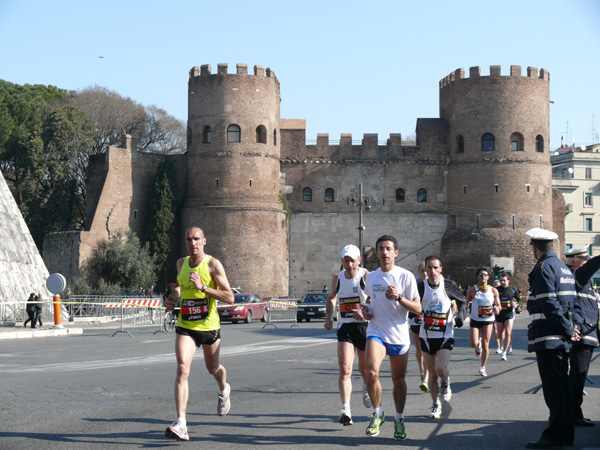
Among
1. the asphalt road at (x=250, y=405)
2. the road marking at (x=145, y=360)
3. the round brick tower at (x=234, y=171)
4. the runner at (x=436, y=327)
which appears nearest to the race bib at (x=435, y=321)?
the runner at (x=436, y=327)

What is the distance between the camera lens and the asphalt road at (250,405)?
849cm

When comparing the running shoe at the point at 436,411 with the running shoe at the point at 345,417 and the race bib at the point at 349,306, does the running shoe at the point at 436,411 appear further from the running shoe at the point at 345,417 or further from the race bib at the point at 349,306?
the race bib at the point at 349,306

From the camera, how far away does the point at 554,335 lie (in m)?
8.42

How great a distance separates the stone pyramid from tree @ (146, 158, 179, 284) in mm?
20240

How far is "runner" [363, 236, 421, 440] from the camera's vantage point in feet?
28.8

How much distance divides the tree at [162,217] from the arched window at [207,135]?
2.93 meters

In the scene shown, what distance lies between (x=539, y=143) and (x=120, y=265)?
28239 millimetres

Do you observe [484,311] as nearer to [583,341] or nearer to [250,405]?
[583,341]

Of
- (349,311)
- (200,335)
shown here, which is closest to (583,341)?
(349,311)

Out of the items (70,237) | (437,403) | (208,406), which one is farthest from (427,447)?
(70,237)

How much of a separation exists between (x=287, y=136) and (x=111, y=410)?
51087mm

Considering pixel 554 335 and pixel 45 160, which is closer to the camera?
pixel 554 335

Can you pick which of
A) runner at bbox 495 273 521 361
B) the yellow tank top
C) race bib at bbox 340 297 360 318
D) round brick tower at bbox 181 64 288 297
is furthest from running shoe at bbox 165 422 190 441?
round brick tower at bbox 181 64 288 297

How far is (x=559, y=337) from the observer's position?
8414 mm
